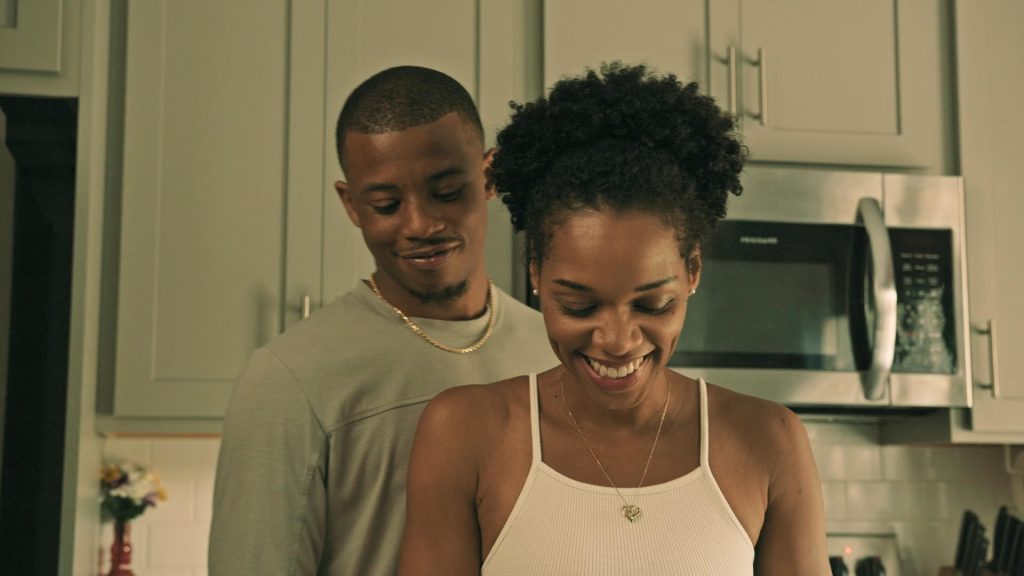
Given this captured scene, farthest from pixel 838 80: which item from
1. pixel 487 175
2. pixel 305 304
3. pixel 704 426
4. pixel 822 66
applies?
pixel 704 426

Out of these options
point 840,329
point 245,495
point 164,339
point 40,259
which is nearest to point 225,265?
point 164,339

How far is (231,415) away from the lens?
4.35ft

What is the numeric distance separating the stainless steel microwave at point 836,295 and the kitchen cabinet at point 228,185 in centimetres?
43

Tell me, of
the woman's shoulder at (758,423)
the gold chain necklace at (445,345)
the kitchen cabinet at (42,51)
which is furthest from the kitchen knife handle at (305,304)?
the woman's shoulder at (758,423)

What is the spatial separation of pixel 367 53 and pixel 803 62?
2.82ft

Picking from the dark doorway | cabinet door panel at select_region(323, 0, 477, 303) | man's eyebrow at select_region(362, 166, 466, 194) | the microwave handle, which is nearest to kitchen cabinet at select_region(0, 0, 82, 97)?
the dark doorway

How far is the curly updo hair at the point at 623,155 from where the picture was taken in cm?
117

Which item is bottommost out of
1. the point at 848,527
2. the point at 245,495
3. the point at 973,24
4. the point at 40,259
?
the point at 848,527

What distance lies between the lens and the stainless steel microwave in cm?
227

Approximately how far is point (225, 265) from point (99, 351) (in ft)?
0.89

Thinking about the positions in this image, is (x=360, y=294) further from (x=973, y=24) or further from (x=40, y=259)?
(x=973, y=24)

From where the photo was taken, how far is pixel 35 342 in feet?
6.74

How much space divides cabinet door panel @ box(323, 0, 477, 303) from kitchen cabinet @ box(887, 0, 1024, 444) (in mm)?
1009

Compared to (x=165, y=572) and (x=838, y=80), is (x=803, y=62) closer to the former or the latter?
(x=838, y=80)
